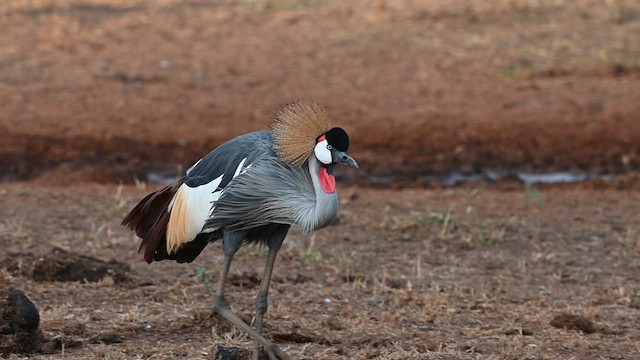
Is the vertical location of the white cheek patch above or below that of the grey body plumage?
above

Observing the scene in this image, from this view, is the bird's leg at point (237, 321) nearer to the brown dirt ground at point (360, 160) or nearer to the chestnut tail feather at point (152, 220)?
the brown dirt ground at point (360, 160)

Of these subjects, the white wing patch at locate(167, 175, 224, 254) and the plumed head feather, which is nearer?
the plumed head feather

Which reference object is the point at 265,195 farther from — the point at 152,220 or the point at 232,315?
the point at 152,220

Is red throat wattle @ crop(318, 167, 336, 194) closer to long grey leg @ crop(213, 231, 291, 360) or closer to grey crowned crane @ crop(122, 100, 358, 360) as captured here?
grey crowned crane @ crop(122, 100, 358, 360)

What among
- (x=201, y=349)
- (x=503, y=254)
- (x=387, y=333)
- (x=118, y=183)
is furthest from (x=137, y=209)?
(x=118, y=183)

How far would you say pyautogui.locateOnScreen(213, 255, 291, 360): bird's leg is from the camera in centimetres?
500

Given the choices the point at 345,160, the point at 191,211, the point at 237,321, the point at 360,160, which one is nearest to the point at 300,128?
the point at 345,160

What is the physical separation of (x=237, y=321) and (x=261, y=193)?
1.91 feet

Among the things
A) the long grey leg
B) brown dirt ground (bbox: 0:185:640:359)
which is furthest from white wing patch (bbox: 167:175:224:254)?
brown dirt ground (bbox: 0:185:640:359)

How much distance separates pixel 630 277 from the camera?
682 cm

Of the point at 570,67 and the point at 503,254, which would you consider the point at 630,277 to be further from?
the point at 570,67

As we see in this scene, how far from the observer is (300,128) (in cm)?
491

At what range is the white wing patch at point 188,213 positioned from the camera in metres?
5.17

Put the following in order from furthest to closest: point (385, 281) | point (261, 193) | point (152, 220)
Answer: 1. point (385, 281)
2. point (152, 220)
3. point (261, 193)
